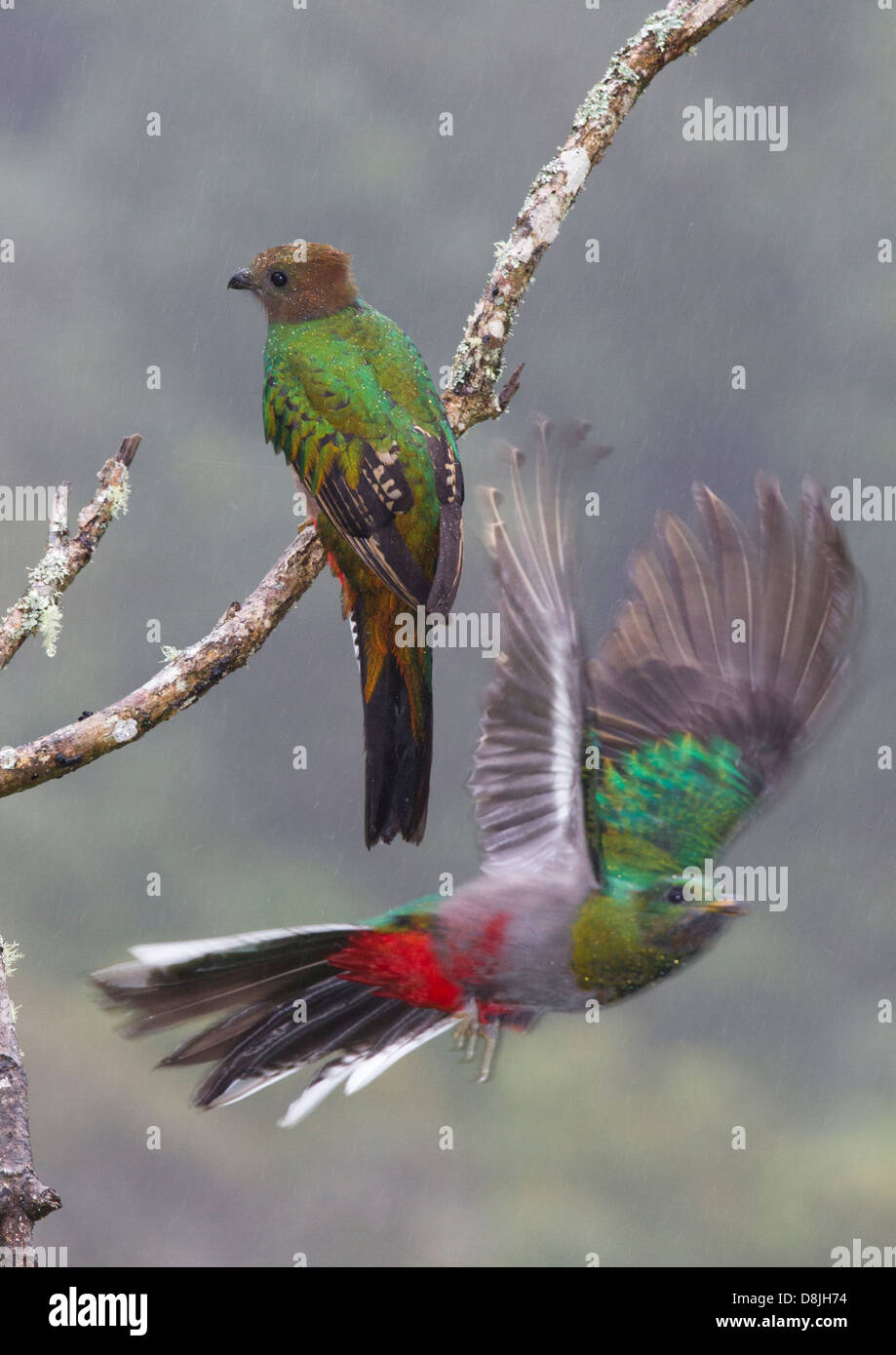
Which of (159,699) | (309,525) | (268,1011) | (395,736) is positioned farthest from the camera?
(309,525)

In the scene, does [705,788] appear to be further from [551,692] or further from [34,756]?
[34,756]

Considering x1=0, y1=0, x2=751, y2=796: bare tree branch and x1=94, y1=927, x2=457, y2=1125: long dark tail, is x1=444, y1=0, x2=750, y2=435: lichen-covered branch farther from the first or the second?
x1=94, y1=927, x2=457, y2=1125: long dark tail

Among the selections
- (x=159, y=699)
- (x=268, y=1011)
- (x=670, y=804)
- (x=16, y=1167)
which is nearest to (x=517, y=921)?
(x=268, y=1011)

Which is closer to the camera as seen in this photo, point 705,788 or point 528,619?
point 528,619

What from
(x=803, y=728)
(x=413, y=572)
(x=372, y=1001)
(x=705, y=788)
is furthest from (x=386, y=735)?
(x=803, y=728)

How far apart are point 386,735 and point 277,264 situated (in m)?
1.65

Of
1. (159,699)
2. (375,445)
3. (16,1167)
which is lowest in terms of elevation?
(16,1167)

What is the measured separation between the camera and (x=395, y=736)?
13.0 feet

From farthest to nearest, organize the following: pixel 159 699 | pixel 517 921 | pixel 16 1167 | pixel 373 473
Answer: pixel 373 473 → pixel 159 699 → pixel 517 921 → pixel 16 1167

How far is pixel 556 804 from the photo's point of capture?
11.7 ft

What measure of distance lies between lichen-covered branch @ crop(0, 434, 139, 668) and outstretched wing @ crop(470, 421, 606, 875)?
1086 millimetres

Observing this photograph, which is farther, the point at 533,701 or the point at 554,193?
the point at 554,193

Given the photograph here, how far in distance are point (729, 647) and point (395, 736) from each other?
48.2 inches

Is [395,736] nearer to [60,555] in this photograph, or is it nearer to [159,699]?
[159,699]
